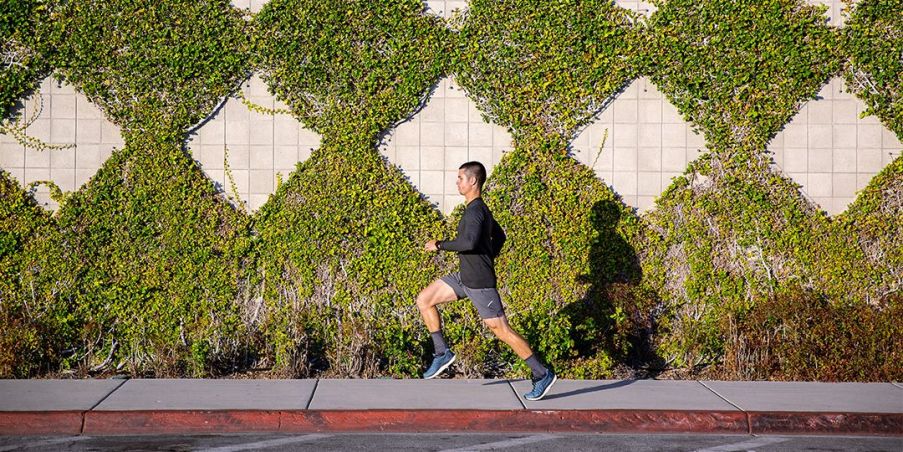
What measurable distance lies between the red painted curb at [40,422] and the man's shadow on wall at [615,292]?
4847 mm

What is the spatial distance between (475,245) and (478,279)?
32 cm

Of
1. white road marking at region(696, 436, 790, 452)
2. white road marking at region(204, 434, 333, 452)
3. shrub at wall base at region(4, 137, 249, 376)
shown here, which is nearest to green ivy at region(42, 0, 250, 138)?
shrub at wall base at region(4, 137, 249, 376)

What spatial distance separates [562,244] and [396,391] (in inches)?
107

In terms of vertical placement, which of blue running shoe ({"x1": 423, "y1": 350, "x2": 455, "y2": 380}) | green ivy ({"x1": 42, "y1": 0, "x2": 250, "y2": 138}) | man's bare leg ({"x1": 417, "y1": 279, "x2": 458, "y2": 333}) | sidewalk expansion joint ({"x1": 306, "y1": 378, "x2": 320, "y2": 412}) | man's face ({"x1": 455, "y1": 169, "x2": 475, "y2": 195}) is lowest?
sidewalk expansion joint ({"x1": 306, "y1": 378, "x2": 320, "y2": 412})

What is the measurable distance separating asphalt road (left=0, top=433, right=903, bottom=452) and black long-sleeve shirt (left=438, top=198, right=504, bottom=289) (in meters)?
1.33

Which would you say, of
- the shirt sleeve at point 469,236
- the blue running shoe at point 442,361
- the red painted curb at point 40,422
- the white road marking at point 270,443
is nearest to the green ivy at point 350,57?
the shirt sleeve at point 469,236

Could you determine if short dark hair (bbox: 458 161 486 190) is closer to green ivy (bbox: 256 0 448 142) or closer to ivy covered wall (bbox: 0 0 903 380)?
ivy covered wall (bbox: 0 0 903 380)

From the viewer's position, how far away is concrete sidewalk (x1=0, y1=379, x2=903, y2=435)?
23.6 ft

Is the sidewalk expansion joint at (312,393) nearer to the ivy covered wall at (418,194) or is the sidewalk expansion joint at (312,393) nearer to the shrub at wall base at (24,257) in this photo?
the ivy covered wall at (418,194)

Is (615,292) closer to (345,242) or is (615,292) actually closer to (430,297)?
(430,297)

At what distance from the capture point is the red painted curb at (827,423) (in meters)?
7.34

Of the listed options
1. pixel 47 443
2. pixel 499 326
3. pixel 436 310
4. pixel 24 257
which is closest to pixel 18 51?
pixel 24 257

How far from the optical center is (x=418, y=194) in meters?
10.1

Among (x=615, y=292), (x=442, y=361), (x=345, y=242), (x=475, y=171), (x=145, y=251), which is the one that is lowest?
(x=442, y=361)
